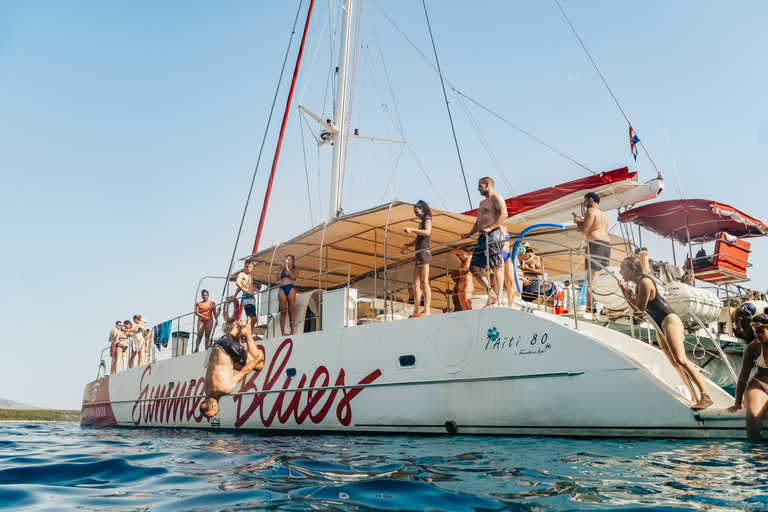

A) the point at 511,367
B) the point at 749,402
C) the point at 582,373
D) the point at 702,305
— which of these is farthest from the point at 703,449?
the point at 702,305

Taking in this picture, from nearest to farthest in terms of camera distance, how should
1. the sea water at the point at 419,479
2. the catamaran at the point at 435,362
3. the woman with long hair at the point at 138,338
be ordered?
the sea water at the point at 419,479
the catamaran at the point at 435,362
the woman with long hair at the point at 138,338

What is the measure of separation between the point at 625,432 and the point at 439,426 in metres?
2.10

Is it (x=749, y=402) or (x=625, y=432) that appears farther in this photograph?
(x=625, y=432)

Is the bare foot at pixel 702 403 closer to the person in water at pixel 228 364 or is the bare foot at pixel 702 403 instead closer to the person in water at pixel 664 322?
the person in water at pixel 664 322

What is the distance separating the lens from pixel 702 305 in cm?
746

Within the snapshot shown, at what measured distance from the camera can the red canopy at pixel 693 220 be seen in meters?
10.1

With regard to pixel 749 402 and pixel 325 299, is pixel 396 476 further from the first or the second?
pixel 325 299

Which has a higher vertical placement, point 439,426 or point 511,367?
point 511,367

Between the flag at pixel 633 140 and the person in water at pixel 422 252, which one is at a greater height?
the flag at pixel 633 140

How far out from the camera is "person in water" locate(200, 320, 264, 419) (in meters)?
9.09

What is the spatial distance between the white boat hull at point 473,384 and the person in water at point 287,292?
54 cm

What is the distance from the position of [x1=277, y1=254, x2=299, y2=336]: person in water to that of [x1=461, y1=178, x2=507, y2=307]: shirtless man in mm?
3615

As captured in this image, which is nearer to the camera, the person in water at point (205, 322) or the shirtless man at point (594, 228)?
the shirtless man at point (594, 228)

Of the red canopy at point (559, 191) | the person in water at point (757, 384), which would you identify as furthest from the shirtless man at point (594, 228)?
the red canopy at point (559, 191)
